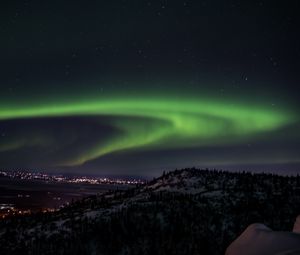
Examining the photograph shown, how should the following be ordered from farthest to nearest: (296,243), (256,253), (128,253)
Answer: (128,253), (256,253), (296,243)

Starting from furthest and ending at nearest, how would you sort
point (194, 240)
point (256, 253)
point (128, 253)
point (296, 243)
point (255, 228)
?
point (194, 240)
point (128, 253)
point (255, 228)
point (256, 253)
point (296, 243)

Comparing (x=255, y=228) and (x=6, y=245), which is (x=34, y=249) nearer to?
(x=6, y=245)

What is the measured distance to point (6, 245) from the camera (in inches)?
7721

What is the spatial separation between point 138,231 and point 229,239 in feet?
138

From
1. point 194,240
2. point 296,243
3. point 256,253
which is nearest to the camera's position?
point 296,243

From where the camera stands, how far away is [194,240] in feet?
630

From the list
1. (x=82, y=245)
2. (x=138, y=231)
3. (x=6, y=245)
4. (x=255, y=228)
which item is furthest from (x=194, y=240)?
(x=255, y=228)

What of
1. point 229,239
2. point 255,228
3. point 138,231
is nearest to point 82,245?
point 138,231

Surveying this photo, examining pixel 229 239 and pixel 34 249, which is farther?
pixel 229 239

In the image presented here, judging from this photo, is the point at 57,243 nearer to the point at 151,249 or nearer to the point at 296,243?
the point at 151,249

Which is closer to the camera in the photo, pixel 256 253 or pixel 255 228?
pixel 256 253

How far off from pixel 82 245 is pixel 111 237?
13677 millimetres

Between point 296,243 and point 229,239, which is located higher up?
point 296,243

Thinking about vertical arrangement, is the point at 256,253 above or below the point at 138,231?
above
